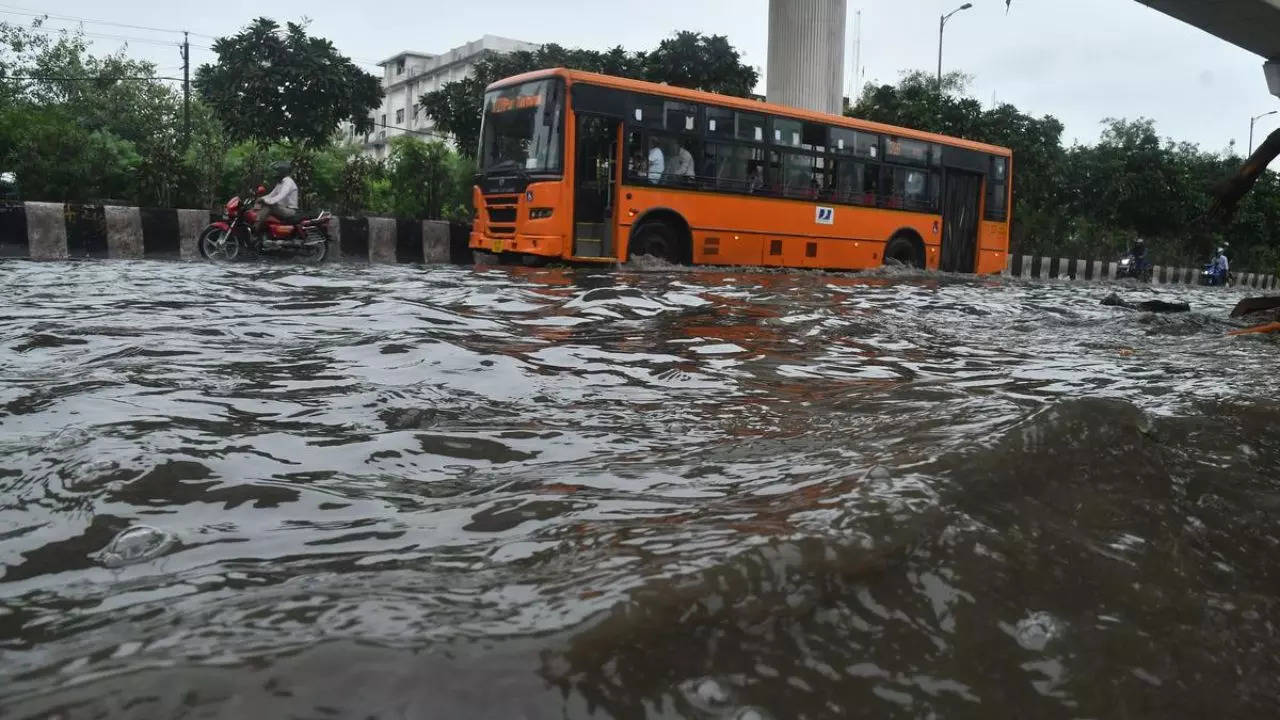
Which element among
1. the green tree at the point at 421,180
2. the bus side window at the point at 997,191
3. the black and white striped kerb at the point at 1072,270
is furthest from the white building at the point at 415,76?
the bus side window at the point at 997,191

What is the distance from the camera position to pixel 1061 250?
3103 centimetres

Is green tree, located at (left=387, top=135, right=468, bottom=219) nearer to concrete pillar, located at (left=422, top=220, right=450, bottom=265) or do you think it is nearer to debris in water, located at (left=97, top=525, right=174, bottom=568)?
concrete pillar, located at (left=422, top=220, right=450, bottom=265)

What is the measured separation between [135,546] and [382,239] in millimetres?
12762

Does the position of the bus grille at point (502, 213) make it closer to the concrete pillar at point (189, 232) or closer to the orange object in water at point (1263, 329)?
the concrete pillar at point (189, 232)

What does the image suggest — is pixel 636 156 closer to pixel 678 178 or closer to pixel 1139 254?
pixel 678 178

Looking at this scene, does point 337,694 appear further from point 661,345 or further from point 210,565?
point 661,345

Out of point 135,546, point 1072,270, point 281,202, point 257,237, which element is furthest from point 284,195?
point 1072,270

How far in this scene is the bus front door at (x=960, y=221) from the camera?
48.8ft

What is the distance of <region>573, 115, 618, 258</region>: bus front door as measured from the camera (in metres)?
11.1

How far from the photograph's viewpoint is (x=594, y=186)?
11297 millimetres

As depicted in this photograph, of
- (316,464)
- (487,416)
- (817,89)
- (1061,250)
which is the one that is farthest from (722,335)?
(1061,250)

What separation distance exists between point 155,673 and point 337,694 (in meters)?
0.18

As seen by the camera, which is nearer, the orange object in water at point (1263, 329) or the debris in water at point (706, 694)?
the debris in water at point (706, 694)

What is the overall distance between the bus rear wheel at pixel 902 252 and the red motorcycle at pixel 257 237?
7.71 m
